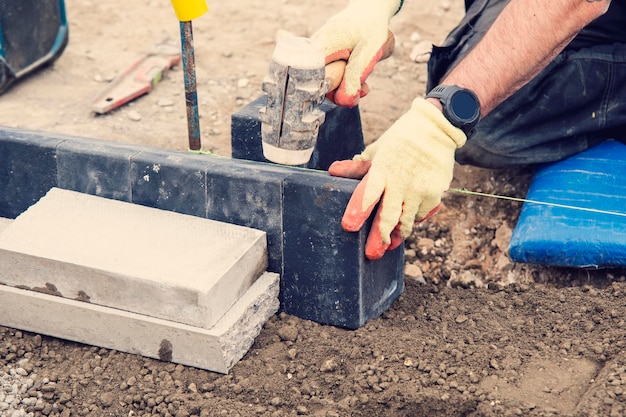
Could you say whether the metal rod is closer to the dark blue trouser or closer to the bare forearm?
the bare forearm

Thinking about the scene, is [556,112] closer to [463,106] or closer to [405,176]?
[463,106]

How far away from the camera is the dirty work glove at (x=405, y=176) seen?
2.85 m

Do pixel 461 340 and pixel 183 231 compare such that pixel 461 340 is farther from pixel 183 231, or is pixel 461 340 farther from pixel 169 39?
pixel 169 39

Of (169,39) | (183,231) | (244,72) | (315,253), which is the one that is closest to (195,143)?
(183,231)

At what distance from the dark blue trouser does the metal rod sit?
1.22m

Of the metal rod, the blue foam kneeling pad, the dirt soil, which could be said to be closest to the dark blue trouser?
the blue foam kneeling pad

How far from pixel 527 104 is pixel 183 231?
175 centimetres

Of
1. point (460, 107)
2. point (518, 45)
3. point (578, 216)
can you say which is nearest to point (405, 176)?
point (460, 107)

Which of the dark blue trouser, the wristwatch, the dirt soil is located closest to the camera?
the dirt soil

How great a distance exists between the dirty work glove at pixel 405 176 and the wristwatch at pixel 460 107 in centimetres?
3

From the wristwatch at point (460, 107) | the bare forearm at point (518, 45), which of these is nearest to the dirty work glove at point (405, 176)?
the wristwatch at point (460, 107)

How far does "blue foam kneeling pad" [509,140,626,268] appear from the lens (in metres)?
3.27

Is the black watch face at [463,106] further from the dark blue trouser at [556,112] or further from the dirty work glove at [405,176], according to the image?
the dark blue trouser at [556,112]

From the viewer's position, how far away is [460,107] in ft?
9.75
